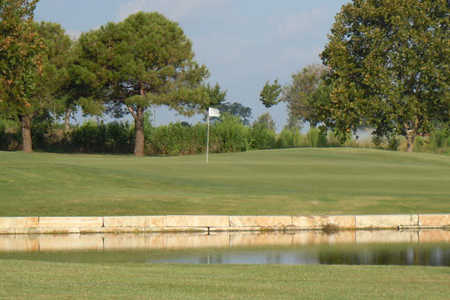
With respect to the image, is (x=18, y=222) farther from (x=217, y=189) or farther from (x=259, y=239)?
(x=217, y=189)

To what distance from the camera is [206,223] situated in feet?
53.2

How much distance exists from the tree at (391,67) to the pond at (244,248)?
3325cm

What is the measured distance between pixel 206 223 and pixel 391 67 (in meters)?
37.4

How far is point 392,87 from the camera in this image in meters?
49.4

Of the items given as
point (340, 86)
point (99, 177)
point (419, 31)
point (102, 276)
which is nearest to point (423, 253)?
point (102, 276)

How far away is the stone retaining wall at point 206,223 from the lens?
51.4ft

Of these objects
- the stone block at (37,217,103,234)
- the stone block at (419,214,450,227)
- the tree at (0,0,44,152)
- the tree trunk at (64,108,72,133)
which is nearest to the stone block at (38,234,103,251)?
the stone block at (37,217,103,234)

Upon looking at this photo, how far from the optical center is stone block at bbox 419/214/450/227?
1681 centimetres

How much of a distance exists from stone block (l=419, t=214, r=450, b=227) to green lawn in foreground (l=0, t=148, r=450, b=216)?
1634mm

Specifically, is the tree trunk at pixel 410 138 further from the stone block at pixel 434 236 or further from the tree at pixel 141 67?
the stone block at pixel 434 236

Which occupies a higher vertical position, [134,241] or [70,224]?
[70,224]

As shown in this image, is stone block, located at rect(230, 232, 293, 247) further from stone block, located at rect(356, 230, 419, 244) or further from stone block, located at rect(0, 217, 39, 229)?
stone block, located at rect(0, 217, 39, 229)

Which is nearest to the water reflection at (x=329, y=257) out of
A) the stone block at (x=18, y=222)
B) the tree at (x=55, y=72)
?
the stone block at (x=18, y=222)

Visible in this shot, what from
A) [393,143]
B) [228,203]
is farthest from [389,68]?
[228,203]
